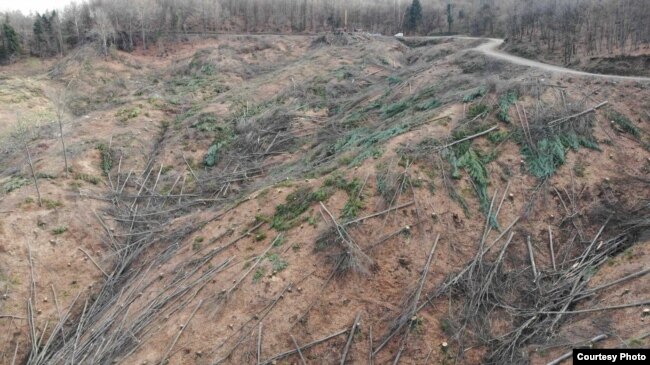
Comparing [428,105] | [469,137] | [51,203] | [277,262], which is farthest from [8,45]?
[469,137]

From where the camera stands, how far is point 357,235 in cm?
941

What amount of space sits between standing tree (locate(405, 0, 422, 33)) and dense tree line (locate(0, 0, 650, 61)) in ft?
0.33

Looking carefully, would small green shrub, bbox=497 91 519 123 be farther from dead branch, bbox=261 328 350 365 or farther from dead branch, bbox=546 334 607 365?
dead branch, bbox=261 328 350 365

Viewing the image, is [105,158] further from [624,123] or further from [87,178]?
[624,123]

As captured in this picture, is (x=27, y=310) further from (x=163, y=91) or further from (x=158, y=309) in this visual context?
(x=163, y=91)

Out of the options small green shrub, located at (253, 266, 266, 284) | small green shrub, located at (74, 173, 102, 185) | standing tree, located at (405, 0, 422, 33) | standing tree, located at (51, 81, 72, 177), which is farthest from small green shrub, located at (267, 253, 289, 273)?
standing tree, located at (405, 0, 422, 33)

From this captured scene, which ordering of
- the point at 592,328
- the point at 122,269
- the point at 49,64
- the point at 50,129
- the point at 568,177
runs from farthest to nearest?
the point at 49,64 → the point at 50,129 → the point at 122,269 → the point at 568,177 → the point at 592,328

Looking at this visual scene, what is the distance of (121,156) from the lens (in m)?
16.1

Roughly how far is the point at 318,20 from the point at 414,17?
1078 centimetres

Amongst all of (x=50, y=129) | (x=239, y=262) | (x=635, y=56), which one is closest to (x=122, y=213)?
(x=239, y=262)

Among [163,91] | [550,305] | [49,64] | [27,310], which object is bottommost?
[27,310]

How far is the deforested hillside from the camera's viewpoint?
796 centimetres

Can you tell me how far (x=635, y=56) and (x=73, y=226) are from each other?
2088 cm

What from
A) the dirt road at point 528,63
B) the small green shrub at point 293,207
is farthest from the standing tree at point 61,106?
the dirt road at point 528,63
